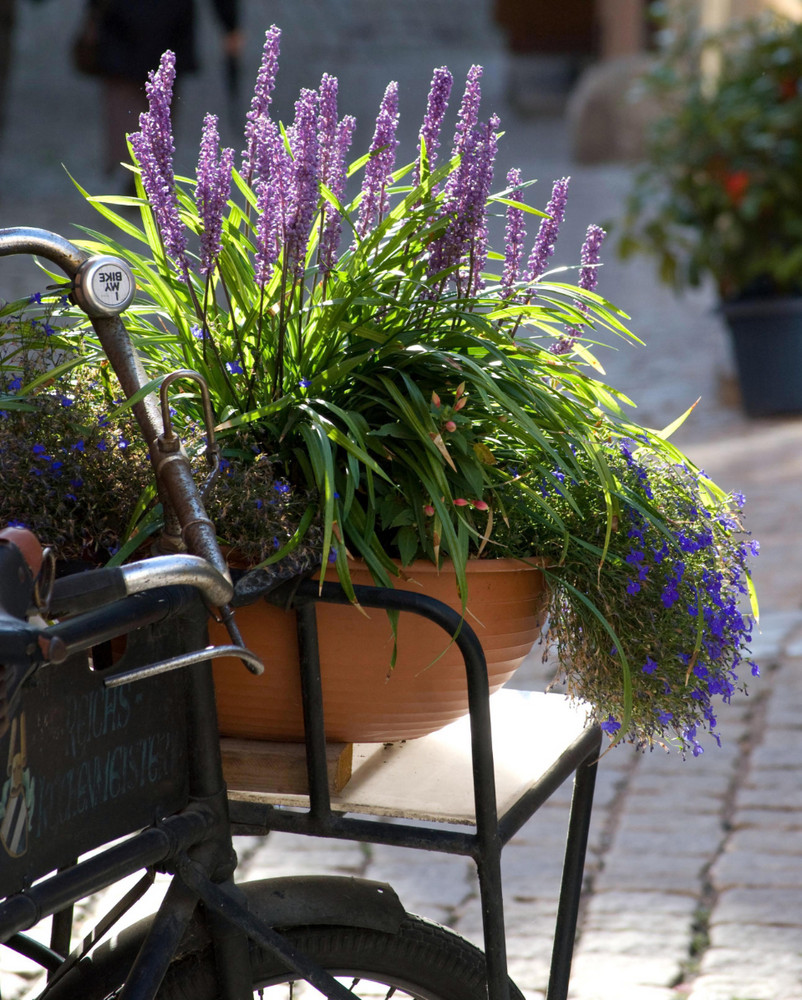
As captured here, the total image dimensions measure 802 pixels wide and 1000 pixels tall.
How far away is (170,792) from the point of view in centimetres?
122

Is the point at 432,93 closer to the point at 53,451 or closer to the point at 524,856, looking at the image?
the point at 53,451

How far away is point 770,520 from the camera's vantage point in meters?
5.04

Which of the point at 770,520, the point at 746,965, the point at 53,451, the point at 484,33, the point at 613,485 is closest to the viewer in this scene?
the point at 53,451

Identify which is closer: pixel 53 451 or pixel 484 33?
pixel 53 451

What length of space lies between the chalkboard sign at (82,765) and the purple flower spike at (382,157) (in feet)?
1.88

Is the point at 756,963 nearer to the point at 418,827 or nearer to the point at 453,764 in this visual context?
the point at 453,764

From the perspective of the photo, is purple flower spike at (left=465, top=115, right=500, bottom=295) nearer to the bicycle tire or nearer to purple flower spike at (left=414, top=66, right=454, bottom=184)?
purple flower spike at (left=414, top=66, right=454, bottom=184)

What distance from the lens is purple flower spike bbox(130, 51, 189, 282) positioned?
50.2 inches

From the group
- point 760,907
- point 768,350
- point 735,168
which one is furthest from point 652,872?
point 735,168

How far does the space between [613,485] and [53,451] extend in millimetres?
581

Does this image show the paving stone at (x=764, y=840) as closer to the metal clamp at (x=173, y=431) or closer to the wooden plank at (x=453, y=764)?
the wooden plank at (x=453, y=764)

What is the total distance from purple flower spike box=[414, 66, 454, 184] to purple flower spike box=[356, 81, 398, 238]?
36 mm

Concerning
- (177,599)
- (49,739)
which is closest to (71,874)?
(49,739)

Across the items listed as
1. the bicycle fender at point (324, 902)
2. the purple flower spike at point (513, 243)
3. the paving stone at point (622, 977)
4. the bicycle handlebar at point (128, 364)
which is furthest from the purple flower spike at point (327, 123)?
the paving stone at point (622, 977)
